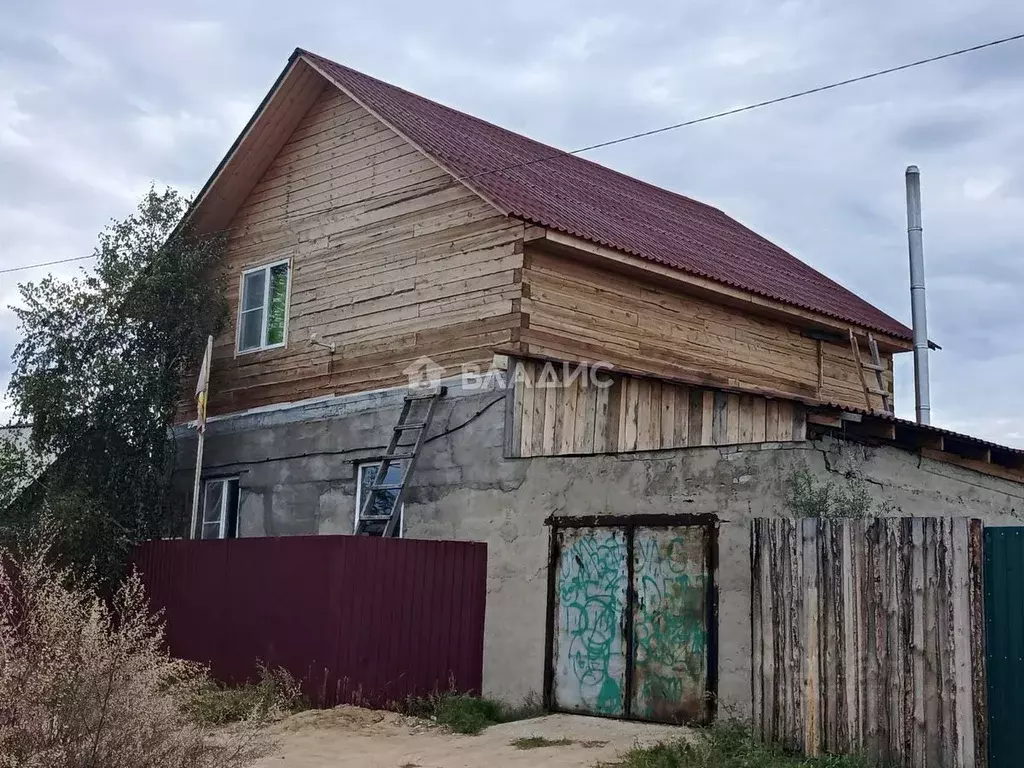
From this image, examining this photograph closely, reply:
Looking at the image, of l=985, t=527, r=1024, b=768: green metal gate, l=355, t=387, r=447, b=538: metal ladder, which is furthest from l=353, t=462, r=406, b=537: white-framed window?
l=985, t=527, r=1024, b=768: green metal gate

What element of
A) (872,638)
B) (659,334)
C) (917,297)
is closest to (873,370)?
(917,297)

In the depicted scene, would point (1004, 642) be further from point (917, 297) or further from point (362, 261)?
point (917, 297)

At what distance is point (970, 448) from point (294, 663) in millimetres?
7633

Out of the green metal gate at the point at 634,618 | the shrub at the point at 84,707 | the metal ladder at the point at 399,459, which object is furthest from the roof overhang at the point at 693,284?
the shrub at the point at 84,707

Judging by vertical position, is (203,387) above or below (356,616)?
above

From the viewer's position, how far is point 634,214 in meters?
17.4

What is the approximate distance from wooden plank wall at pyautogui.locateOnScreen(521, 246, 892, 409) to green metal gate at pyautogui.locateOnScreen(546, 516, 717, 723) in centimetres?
233

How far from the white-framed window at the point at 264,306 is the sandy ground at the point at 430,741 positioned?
7.04 m

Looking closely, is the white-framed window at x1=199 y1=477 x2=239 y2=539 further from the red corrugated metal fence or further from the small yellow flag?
the red corrugated metal fence

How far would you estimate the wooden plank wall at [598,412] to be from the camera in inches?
476

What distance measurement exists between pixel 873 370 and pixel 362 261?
854cm

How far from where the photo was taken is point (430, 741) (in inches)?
392

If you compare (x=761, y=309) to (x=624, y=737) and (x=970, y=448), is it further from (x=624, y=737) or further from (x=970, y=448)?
(x=624, y=737)

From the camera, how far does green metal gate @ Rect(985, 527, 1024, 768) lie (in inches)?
295
